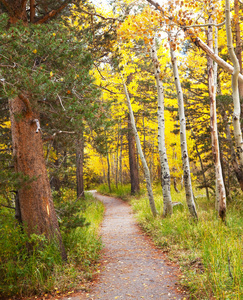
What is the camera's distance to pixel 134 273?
4.26m

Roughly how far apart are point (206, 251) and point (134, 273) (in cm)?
141

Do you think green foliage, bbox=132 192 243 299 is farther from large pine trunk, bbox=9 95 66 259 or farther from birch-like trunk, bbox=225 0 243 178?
large pine trunk, bbox=9 95 66 259

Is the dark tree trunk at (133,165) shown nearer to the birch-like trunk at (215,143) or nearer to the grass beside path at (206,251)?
the grass beside path at (206,251)

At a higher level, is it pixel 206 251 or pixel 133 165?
pixel 133 165

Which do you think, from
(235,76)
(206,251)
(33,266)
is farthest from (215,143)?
(33,266)

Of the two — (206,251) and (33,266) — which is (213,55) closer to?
(206,251)

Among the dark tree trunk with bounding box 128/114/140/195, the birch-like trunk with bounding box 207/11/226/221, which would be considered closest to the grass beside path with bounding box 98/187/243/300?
the birch-like trunk with bounding box 207/11/226/221

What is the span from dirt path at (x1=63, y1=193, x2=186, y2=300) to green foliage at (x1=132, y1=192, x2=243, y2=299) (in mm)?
255

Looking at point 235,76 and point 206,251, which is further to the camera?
point 235,76

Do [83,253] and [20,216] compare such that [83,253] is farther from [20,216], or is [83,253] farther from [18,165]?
[18,165]

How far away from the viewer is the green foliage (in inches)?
115

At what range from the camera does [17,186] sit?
3502 millimetres

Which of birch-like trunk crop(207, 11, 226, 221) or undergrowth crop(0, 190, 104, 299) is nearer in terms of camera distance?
undergrowth crop(0, 190, 104, 299)

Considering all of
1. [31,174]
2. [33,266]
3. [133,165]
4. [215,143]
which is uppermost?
[215,143]
